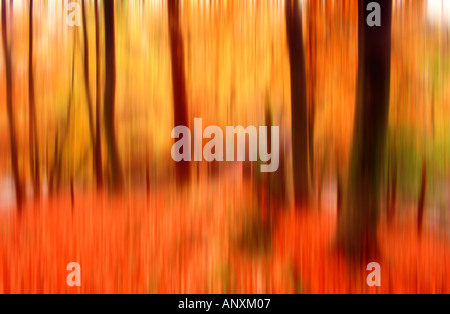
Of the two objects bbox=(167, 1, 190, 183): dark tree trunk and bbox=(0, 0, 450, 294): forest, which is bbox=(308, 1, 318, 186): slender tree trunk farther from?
bbox=(167, 1, 190, 183): dark tree trunk

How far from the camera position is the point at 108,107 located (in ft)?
1.91

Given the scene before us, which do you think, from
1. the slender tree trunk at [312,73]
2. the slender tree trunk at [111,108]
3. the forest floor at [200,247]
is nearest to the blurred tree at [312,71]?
the slender tree trunk at [312,73]

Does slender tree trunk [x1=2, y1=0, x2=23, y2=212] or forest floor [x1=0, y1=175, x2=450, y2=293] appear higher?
slender tree trunk [x1=2, y1=0, x2=23, y2=212]

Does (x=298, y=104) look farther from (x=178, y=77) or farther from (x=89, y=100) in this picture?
(x=89, y=100)

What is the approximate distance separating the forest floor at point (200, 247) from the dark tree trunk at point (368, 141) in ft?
0.08

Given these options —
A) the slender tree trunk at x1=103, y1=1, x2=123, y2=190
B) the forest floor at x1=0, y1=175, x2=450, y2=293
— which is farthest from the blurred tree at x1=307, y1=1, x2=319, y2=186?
the slender tree trunk at x1=103, y1=1, x2=123, y2=190

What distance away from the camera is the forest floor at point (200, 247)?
1.89ft

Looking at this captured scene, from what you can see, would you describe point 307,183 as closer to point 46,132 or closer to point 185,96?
point 185,96

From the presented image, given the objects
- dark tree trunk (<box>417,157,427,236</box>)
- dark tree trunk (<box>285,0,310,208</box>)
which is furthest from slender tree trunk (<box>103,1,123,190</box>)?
dark tree trunk (<box>417,157,427,236</box>)

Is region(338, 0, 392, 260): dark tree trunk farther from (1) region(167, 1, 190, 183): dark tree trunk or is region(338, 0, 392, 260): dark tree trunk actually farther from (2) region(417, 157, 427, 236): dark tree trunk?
(1) region(167, 1, 190, 183): dark tree trunk

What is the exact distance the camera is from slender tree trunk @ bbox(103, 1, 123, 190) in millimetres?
579

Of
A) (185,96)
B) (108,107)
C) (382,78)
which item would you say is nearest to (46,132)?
(108,107)
